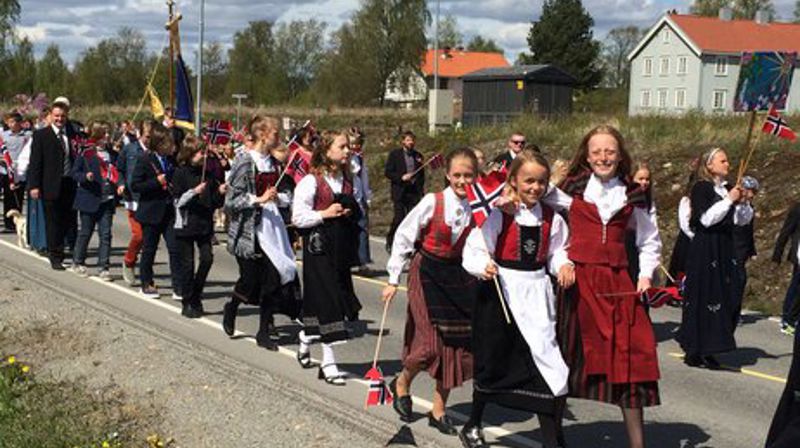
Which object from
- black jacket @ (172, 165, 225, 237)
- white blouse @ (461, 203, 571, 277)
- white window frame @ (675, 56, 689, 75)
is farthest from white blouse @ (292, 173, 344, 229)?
white window frame @ (675, 56, 689, 75)

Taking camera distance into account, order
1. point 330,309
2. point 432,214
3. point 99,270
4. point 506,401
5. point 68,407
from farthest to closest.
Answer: point 99,270
point 330,309
point 68,407
point 432,214
point 506,401

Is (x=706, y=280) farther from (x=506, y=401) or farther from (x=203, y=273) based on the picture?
(x=203, y=273)

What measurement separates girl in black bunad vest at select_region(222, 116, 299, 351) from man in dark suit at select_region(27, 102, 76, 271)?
15.9ft

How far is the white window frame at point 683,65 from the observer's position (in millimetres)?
77062

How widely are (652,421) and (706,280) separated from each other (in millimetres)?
2263

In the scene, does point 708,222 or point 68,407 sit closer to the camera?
point 68,407

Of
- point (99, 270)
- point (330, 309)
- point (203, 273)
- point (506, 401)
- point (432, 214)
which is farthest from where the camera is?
point (99, 270)

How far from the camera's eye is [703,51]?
74500 mm

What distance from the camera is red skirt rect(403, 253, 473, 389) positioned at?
6480 millimetres

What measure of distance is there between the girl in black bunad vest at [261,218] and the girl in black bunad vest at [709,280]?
11.7ft

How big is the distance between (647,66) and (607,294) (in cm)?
7958

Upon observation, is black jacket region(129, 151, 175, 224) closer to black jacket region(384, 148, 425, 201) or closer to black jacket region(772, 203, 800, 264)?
black jacket region(384, 148, 425, 201)

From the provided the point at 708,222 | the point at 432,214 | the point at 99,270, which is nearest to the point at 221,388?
the point at 432,214

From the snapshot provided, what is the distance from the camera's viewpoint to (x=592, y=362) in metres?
5.83
